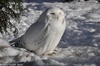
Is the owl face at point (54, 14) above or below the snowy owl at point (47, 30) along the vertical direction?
above

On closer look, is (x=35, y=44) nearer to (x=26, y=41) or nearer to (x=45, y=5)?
(x=26, y=41)

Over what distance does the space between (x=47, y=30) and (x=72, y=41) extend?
1.78m

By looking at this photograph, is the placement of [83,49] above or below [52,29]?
below

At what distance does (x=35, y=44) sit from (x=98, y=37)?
2.01 metres

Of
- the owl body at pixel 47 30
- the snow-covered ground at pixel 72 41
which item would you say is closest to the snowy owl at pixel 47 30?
the owl body at pixel 47 30

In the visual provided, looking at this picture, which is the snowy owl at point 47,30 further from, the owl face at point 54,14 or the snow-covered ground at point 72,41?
the snow-covered ground at point 72,41

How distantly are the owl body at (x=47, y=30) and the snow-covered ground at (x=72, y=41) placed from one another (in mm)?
210

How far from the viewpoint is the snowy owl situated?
5.23 meters

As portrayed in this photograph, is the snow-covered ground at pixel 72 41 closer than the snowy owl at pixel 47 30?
Yes

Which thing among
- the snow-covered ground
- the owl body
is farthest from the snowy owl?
the snow-covered ground

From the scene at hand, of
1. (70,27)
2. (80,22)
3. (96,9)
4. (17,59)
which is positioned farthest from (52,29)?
(96,9)

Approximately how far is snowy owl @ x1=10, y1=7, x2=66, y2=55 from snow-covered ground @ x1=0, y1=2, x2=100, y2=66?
0.21 m

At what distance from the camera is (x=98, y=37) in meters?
6.97

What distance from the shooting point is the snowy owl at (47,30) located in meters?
5.23
